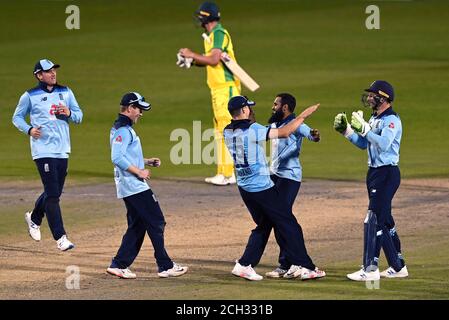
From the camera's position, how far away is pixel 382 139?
15.3 metres

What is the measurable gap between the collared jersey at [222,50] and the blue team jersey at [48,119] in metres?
4.39

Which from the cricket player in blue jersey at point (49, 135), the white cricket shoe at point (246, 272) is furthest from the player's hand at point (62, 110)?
the white cricket shoe at point (246, 272)

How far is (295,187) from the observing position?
16.1 m

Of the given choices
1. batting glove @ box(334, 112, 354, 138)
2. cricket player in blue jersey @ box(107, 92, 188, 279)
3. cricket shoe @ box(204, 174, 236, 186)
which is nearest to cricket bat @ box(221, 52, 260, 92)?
cricket shoe @ box(204, 174, 236, 186)

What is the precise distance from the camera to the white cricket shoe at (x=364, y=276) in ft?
50.1

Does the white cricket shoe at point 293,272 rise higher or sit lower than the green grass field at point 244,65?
lower

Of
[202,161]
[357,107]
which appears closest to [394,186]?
[202,161]

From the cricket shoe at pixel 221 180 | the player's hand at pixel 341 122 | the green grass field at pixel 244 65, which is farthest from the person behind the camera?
the green grass field at pixel 244 65

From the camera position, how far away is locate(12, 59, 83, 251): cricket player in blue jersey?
17.5 m

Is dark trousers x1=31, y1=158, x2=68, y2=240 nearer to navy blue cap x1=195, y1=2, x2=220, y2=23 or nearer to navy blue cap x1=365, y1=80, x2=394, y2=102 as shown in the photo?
navy blue cap x1=365, y1=80, x2=394, y2=102

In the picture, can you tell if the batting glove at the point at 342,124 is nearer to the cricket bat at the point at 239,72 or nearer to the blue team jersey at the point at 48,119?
the cricket bat at the point at 239,72

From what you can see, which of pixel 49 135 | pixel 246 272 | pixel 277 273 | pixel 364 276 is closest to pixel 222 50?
pixel 49 135

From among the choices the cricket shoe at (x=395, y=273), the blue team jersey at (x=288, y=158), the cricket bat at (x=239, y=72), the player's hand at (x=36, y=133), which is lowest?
the cricket shoe at (x=395, y=273)

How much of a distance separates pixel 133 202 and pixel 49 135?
246cm
